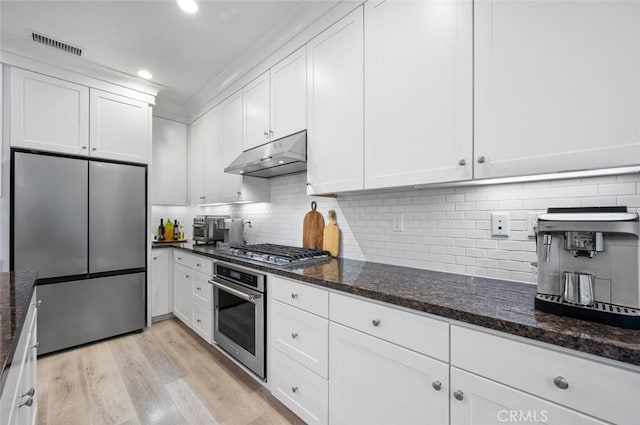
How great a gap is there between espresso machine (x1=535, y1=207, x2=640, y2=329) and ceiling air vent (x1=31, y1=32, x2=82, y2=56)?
3.51 meters

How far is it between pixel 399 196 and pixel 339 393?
1.20 metres

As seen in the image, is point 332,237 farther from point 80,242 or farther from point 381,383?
point 80,242

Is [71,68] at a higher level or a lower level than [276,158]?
higher

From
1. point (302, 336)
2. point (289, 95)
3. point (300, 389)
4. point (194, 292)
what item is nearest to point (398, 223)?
point (302, 336)

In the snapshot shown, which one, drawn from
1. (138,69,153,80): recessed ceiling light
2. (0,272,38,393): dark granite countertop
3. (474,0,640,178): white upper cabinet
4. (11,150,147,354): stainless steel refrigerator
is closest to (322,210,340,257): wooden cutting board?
(474,0,640,178): white upper cabinet

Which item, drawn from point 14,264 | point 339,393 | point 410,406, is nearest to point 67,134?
point 14,264

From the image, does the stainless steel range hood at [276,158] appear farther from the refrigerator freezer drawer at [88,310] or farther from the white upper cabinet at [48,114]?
the refrigerator freezer drawer at [88,310]

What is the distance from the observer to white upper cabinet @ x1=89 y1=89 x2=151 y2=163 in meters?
2.73

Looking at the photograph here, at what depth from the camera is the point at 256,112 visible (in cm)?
253

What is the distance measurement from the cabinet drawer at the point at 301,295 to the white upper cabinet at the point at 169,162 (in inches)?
98.0

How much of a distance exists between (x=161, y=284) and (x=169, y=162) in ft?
4.96

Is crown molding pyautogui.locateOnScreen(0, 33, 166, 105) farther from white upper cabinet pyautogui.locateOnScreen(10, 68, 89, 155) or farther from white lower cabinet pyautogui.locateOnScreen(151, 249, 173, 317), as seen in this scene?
white lower cabinet pyautogui.locateOnScreen(151, 249, 173, 317)

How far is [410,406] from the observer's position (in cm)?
112

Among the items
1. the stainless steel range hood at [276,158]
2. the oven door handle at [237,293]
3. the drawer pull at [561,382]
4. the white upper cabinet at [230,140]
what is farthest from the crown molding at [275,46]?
the drawer pull at [561,382]
